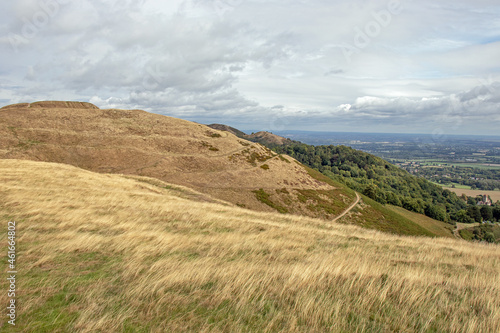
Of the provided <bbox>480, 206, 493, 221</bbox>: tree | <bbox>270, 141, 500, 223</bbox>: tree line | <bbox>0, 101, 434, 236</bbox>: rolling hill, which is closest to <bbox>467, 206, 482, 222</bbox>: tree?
<bbox>270, 141, 500, 223</bbox>: tree line

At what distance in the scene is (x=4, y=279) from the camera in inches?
265

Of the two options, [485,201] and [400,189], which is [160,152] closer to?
[400,189]

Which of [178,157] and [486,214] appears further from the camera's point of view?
[486,214]

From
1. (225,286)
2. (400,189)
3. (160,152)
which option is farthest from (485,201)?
(225,286)

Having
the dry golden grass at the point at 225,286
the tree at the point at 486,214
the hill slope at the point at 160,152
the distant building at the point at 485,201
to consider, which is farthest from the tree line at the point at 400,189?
the dry golden grass at the point at 225,286

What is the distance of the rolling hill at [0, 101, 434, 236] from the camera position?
196 feet

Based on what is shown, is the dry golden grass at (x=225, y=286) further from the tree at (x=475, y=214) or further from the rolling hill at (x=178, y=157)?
the tree at (x=475, y=214)

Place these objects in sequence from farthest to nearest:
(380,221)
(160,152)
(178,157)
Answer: (380,221) → (160,152) → (178,157)

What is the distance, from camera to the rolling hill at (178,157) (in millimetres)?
59594

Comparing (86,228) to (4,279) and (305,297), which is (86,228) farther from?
(305,297)

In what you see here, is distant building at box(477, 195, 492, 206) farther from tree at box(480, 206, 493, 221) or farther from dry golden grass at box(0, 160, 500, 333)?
dry golden grass at box(0, 160, 500, 333)

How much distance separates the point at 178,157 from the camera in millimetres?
66938

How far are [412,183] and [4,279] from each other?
680ft

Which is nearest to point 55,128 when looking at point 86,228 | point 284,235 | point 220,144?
point 220,144
